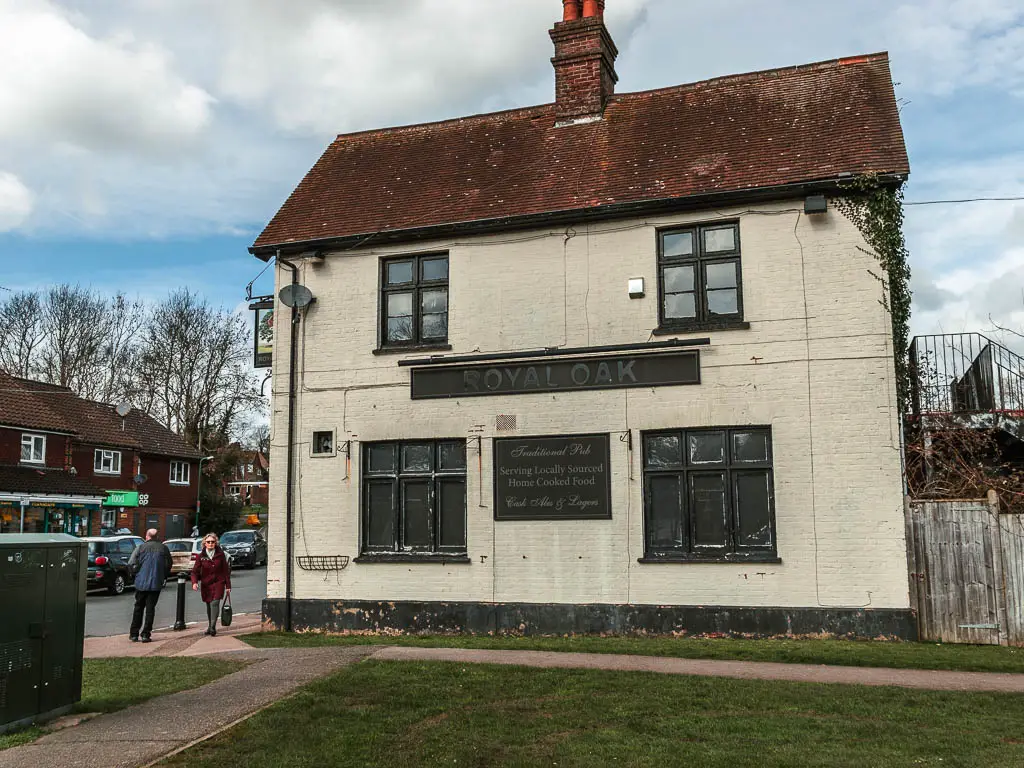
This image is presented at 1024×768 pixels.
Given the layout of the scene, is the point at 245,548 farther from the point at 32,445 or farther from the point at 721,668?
the point at 721,668

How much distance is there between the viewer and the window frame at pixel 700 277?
13148 millimetres

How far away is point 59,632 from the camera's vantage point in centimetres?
800

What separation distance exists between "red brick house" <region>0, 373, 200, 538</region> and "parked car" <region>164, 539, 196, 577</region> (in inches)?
248

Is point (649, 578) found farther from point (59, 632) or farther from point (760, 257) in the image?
point (59, 632)

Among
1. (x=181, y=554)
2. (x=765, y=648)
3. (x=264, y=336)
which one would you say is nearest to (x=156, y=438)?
(x=181, y=554)

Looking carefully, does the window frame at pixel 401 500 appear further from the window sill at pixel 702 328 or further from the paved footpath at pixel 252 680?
the window sill at pixel 702 328

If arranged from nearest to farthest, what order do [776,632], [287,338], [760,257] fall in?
[776,632] → [760,257] → [287,338]

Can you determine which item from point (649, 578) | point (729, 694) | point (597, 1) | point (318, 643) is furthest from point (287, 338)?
point (729, 694)

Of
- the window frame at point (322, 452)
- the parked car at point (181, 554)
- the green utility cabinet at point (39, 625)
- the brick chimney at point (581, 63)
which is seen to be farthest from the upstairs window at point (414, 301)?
the parked car at point (181, 554)

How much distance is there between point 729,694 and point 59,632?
6.07m

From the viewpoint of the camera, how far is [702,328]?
13.1 m

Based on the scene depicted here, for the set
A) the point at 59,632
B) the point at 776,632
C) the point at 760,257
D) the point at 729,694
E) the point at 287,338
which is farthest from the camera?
the point at 287,338

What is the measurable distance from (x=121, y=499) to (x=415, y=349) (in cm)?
3394

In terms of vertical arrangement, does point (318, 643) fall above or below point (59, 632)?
below
